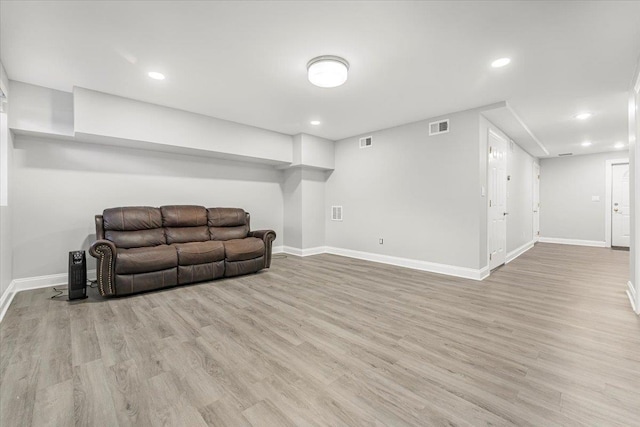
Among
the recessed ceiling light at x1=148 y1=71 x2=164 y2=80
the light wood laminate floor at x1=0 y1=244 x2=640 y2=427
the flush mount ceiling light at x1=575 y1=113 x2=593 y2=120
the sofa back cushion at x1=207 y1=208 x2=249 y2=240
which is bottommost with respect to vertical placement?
the light wood laminate floor at x1=0 y1=244 x2=640 y2=427

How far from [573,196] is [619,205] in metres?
0.88

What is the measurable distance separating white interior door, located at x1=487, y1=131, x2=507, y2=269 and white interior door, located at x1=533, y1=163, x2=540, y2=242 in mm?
3482

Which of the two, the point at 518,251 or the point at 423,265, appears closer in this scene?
the point at 423,265

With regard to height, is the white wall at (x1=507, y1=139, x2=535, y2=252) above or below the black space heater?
above

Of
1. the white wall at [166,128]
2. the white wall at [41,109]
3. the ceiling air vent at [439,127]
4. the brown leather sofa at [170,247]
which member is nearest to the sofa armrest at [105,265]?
the brown leather sofa at [170,247]

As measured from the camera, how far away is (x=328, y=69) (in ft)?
8.79

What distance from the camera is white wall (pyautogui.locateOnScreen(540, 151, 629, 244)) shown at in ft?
23.0

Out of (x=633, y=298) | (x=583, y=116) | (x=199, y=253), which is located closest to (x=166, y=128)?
(x=199, y=253)

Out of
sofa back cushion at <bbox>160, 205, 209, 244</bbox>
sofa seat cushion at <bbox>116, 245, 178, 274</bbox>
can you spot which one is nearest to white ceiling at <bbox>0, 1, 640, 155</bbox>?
sofa back cushion at <bbox>160, 205, 209, 244</bbox>

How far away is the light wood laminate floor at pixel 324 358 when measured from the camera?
1.45 meters

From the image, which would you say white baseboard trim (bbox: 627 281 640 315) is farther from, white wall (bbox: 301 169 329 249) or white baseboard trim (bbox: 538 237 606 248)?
white baseboard trim (bbox: 538 237 606 248)

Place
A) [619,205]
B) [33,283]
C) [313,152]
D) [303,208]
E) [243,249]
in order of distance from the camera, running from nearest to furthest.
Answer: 1. [33,283]
2. [243,249]
3. [313,152]
4. [303,208]
5. [619,205]

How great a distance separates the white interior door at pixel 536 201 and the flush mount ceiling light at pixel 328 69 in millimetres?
7365

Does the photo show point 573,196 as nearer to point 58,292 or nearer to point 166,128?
point 166,128
